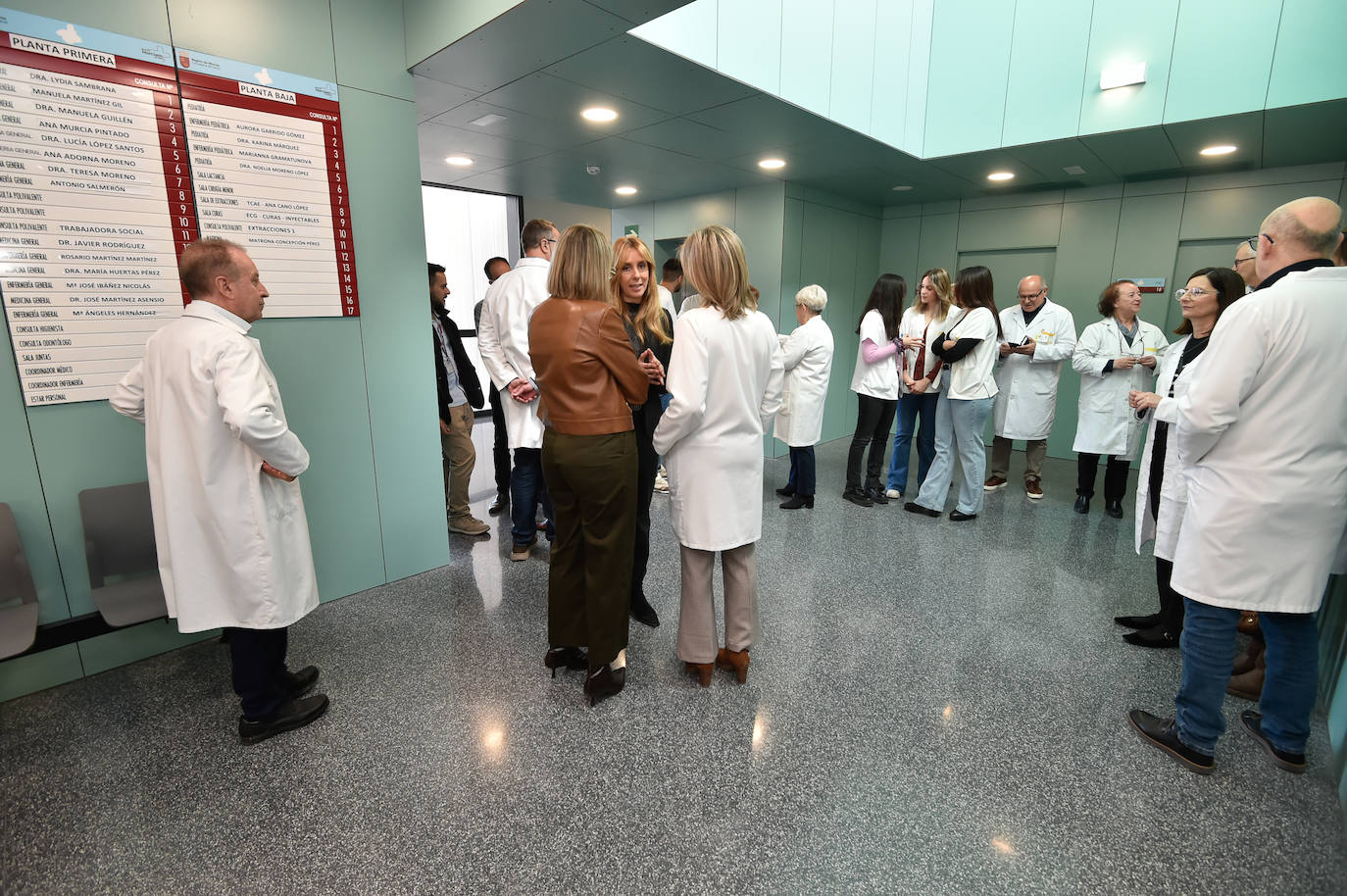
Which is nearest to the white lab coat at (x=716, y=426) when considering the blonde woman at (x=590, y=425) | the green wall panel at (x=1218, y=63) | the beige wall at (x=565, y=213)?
the blonde woman at (x=590, y=425)

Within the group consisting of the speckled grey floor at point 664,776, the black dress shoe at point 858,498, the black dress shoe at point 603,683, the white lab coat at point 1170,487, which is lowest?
the speckled grey floor at point 664,776

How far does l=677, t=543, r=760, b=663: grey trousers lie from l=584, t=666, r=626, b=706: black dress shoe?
0.26 metres

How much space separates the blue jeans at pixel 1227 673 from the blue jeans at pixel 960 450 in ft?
7.72

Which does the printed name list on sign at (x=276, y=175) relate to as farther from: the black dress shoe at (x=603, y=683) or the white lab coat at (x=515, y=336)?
the black dress shoe at (x=603, y=683)

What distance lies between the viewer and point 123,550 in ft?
7.74

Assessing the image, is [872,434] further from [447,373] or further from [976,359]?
[447,373]

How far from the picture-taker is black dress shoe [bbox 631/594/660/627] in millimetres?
2848

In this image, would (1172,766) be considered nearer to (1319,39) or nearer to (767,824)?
(767,824)

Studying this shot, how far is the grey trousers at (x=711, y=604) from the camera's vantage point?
7.38ft

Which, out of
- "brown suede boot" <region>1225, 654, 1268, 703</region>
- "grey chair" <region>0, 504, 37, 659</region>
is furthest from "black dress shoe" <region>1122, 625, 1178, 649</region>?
"grey chair" <region>0, 504, 37, 659</region>

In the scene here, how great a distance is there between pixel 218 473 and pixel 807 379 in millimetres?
3584

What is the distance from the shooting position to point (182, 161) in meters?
2.38

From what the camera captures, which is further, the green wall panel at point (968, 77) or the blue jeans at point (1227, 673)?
the green wall panel at point (968, 77)

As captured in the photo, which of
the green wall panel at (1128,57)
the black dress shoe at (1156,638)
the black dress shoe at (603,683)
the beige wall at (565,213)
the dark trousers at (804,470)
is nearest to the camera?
the black dress shoe at (603,683)
